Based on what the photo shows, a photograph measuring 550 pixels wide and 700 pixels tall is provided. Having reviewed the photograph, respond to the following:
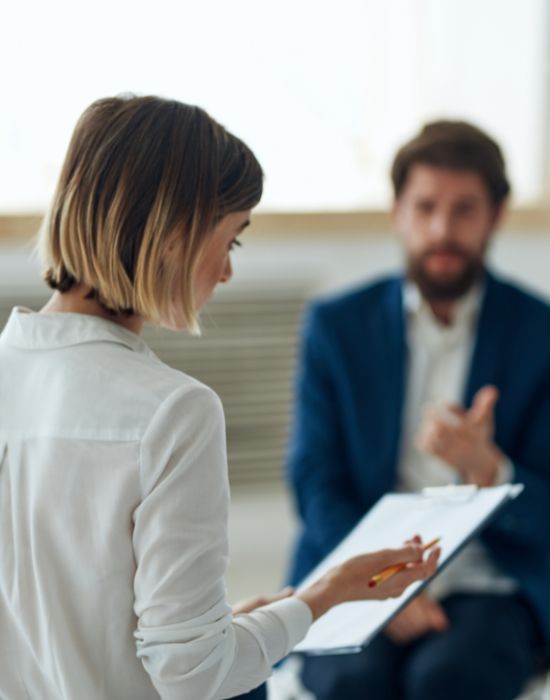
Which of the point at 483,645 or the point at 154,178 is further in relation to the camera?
the point at 483,645

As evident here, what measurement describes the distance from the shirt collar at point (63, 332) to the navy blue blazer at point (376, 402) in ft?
2.92

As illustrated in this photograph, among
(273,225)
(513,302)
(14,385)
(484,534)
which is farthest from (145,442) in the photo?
(273,225)

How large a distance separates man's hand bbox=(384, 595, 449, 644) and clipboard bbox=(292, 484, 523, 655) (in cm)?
31

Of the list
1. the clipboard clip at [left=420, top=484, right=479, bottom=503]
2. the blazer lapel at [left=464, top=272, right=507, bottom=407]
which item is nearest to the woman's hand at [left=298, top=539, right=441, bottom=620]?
the clipboard clip at [left=420, top=484, right=479, bottom=503]

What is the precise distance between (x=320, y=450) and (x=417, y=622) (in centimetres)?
34

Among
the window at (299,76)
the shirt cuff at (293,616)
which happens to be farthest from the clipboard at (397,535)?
the window at (299,76)

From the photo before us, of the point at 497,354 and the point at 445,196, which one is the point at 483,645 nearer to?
the point at 497,354

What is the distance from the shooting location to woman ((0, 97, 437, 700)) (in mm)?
904

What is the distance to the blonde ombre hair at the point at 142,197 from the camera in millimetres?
944

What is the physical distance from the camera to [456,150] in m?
1.96

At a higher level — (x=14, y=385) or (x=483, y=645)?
(x=14, y=385)

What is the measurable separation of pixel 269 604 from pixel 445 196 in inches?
43.5

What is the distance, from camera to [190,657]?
0.90 metres

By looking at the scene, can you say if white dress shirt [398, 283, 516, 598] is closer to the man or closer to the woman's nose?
the man
